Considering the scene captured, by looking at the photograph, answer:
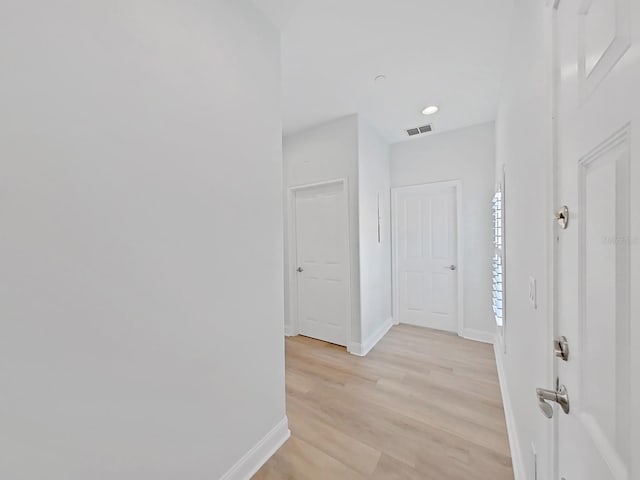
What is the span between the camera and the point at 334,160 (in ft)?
10.0

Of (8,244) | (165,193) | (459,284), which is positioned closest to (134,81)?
(165,193)

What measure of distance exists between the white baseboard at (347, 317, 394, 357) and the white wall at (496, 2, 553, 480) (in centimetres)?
142

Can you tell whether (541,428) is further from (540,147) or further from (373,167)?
(373,167)

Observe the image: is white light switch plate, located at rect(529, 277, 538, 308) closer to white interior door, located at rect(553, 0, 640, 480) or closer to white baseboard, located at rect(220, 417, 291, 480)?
white interior door, located at rect(553, 0, 640, 480)

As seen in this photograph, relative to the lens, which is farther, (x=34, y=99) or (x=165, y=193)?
(x=165, y=193)

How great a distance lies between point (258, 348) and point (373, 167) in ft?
8.39

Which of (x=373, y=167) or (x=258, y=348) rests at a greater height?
(x=373, y=167)

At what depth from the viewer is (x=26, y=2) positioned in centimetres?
78

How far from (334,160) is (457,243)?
1.94 m

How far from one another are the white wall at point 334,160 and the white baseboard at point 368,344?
0.08 metres

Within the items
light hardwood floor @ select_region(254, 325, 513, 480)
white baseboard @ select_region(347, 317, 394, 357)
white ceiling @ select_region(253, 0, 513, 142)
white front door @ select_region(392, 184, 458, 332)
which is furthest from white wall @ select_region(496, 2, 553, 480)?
white front door @ select_region(392, 184, 458, 332)

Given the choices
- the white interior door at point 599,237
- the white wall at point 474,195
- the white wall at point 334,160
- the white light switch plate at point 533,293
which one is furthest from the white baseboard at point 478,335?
the white interior door at point 599,237

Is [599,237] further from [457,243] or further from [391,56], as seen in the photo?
[457,243]

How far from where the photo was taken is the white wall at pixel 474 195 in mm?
3180
